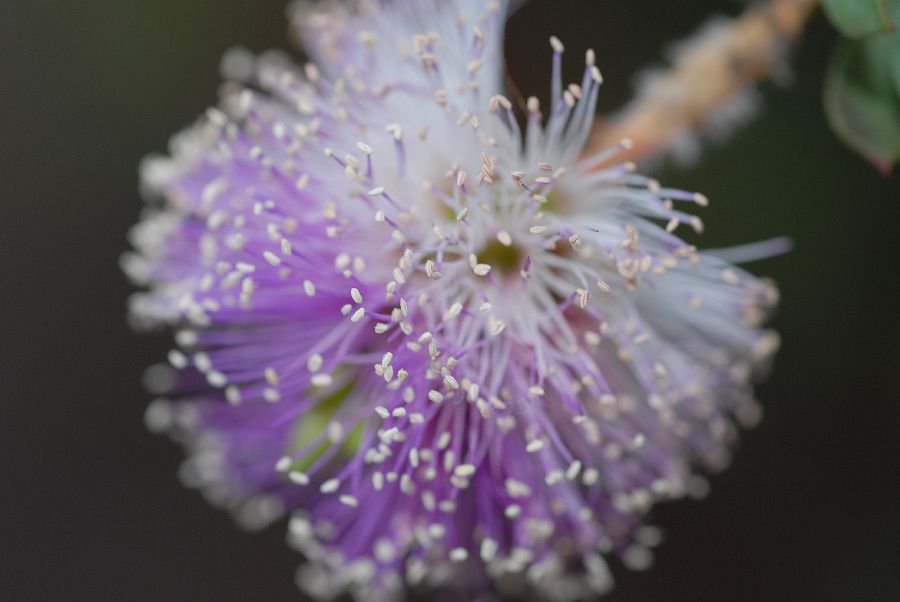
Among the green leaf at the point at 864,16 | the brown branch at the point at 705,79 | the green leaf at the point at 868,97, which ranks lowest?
the green leaf at the point at 868,97

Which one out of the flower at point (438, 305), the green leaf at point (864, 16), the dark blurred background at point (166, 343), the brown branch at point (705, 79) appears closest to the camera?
the green leaf at point (864, 16)

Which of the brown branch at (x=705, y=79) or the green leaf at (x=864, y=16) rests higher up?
the brown branch at (x=705, y=79)

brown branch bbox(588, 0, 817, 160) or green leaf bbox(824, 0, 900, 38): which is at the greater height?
brown branch bbox(588, 0, 817, 160)

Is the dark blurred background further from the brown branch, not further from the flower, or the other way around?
the flower

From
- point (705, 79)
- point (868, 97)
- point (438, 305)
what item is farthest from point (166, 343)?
point (868, 97)

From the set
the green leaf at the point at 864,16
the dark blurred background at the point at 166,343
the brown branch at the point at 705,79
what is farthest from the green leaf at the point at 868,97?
the dark blurred background at the point at 166,343

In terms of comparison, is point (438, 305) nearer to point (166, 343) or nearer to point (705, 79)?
point (705, 79)

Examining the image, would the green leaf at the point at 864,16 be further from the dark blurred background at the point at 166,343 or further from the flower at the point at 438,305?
the dark blurred background at the point at 166,343

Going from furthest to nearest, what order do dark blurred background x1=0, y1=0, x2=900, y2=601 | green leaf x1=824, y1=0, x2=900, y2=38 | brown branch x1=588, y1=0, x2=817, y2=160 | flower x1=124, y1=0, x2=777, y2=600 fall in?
dark blurred background x1=0, y1=0, x2=900, y2=601
brown branch x1=588, y1=0, x2=817, y2=160
flower x1=124, y1=0, x2=777, y2=600
green leaf x1=824, y1=0, x2=900, y2=38

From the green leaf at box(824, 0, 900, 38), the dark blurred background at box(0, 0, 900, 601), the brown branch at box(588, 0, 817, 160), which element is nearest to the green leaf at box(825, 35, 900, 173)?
the green leaf at box(824, 0, 900, 38)
